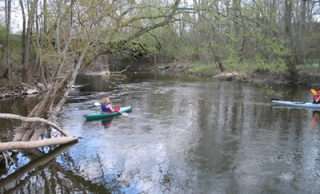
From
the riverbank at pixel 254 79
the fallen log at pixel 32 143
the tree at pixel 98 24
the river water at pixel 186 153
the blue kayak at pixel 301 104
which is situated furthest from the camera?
the riverbank at pixel 254 79

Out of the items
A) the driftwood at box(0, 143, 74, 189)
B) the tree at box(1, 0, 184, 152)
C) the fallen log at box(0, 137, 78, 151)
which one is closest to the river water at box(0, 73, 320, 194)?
the driftwood at box(0, 143, 74, 189)

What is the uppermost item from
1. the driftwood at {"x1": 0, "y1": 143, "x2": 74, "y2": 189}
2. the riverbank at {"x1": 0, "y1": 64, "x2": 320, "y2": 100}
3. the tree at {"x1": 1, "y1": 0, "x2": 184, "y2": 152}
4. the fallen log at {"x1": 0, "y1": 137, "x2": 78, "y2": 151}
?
the tree at {"x1": 1, "y1": 0, "x2": 184, "y2": 152}

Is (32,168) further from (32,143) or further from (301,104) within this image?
(301,104)

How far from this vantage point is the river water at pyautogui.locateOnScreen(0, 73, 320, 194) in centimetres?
595

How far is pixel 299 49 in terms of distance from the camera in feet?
65.4

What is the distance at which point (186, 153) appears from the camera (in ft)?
25.6

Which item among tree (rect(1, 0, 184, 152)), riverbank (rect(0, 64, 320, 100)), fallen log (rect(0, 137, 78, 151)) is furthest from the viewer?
riverbank (rect(0, 64, 320, 100))

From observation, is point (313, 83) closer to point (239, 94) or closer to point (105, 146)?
point (239, 94)

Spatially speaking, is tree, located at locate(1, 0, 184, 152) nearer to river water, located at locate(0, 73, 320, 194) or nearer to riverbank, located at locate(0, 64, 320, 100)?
river water, located at locate(0, 73, 320, 194)

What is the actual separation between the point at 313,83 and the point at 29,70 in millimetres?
18841

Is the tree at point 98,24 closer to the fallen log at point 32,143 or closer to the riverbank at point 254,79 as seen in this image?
the fallen log at point 32,143

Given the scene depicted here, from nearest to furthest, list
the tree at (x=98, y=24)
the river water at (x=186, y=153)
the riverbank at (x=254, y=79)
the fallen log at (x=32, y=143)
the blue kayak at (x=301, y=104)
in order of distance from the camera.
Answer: the fallen log at (x=32, y=143) < the river water at (x=186, y=153) < the tree at (x=98, y=24) < the blue kayak at (x=301, y=104) < the riverbank at (x=254, y=79)

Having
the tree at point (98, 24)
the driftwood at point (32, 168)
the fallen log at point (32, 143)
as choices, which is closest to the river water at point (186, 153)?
the driftwood at point (32, 168)

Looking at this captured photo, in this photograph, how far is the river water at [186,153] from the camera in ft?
19.5
